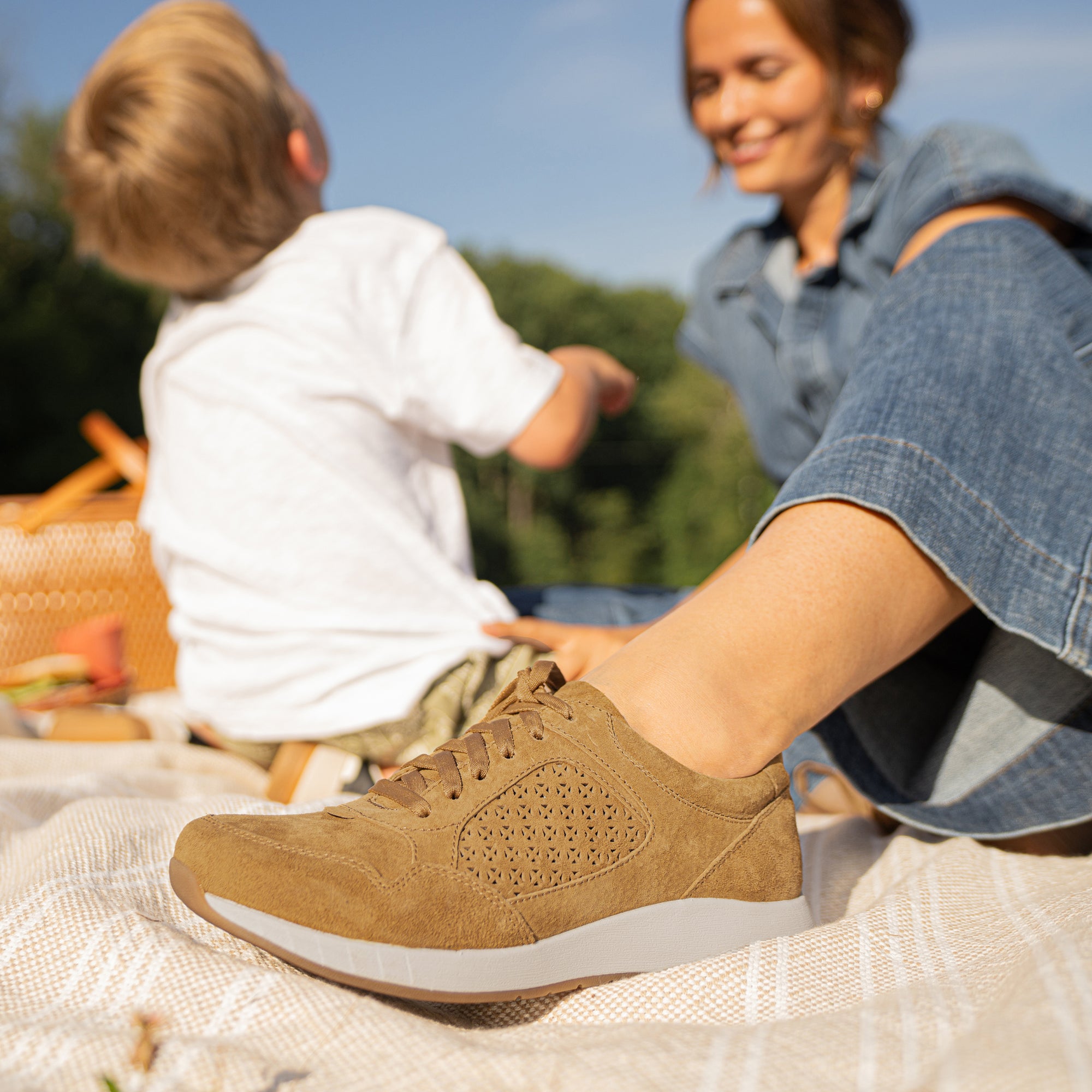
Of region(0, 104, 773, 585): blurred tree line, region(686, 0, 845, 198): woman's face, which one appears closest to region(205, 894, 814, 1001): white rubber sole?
region(686, 0, 845, 198): woman's face

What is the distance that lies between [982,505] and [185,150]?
44.5 inches

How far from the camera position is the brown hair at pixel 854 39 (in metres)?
1.74

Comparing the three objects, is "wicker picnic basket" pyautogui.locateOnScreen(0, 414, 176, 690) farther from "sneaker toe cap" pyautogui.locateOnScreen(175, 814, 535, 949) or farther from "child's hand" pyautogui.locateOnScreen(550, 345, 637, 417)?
"sneaker toe cap" pyautogui.locateOnScreen(175, 814, 535, 949)

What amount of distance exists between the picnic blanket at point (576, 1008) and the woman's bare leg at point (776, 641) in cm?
16

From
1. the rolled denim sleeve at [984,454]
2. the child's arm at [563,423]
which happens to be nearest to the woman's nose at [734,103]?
the child's arm at [563,423]

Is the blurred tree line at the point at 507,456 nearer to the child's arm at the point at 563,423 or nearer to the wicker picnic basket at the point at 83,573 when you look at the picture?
the wicker picnic basket at the point at 83,573

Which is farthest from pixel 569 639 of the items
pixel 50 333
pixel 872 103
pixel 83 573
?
pixel 50 333

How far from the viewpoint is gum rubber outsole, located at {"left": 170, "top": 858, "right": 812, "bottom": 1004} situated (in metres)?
0.64

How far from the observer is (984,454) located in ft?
2.75

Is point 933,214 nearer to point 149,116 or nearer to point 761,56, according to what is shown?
point 761,56

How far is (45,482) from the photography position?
8.39 metres

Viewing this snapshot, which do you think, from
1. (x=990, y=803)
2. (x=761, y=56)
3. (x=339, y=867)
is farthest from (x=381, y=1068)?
(x=761, y=56)

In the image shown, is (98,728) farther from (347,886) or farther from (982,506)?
(982,506)

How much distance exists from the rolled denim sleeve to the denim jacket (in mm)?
252
